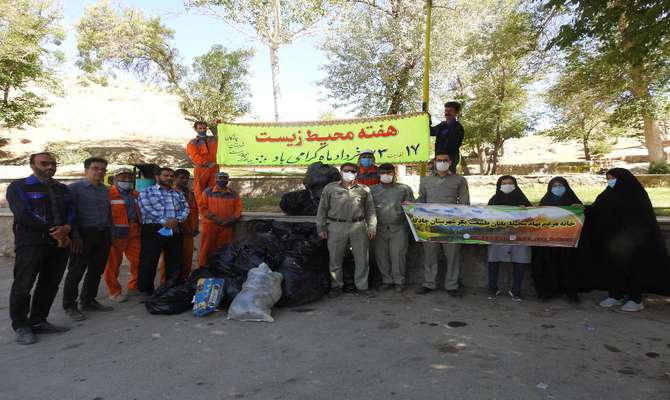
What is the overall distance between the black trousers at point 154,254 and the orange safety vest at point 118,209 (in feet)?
1.30

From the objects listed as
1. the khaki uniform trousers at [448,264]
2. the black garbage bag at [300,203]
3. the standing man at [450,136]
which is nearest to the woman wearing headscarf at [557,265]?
the khaki uniform trousers at [448,264]

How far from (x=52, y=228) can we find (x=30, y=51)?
55.1 feet

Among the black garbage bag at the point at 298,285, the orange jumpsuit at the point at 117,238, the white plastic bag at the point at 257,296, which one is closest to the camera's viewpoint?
the white plastic bag at the point at 257,296

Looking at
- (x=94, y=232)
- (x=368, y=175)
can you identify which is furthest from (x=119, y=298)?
(x=368, y=175)

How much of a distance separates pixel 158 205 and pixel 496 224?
4.00m

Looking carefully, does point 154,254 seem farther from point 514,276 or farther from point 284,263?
point 514,276

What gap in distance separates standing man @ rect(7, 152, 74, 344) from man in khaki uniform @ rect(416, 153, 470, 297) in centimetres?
394

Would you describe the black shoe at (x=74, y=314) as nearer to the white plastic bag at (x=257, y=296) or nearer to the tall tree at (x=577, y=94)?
the white plastic bag at (x=257, y=296)

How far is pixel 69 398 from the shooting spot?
2807 mm

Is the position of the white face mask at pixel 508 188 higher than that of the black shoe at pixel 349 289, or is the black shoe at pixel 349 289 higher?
the white face mask at pixel 508 188

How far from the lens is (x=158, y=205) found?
5035mm

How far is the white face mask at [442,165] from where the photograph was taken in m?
5.06

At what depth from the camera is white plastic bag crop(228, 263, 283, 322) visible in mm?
4246

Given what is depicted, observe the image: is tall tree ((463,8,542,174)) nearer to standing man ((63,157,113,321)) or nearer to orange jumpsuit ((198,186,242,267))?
orange jumpsuit ((198,186,242,267))
